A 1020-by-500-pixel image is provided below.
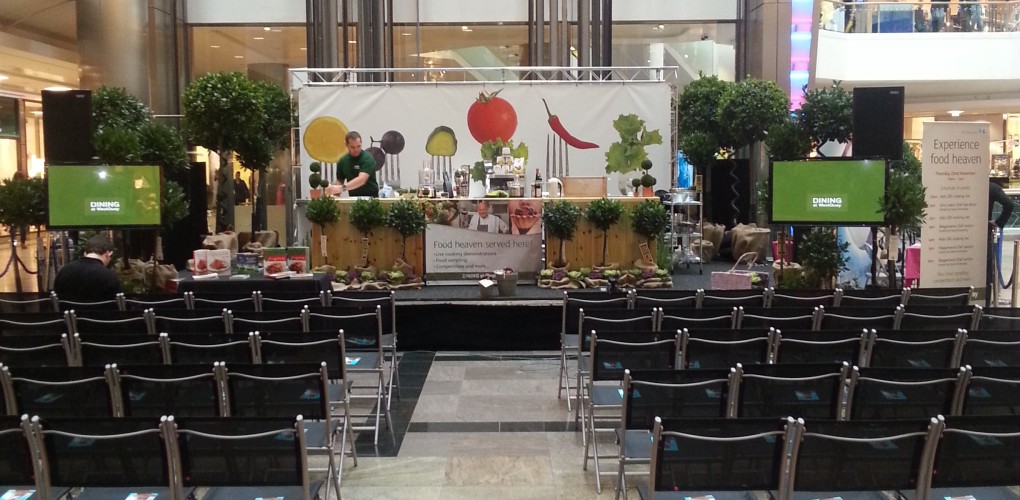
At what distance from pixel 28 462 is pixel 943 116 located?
922 inches

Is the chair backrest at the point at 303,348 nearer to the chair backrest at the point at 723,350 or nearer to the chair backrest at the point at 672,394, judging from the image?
the chair backrest at the point at 672,394

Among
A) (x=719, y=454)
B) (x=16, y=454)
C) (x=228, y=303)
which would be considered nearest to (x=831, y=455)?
(x=719, y=454)

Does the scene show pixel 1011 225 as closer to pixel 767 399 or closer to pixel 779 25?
pixel 779 25

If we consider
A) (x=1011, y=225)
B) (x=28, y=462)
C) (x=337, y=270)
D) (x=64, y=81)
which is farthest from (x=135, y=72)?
(x=1011, y=225)

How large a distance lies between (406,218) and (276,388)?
19.0 feet

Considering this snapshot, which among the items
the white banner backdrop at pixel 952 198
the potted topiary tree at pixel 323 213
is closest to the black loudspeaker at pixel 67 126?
the potted topiary tree at pixel 323 213

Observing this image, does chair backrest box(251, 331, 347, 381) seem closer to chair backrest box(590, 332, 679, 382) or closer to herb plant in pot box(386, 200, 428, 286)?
chair backrest box(590, 332, 679, 382)

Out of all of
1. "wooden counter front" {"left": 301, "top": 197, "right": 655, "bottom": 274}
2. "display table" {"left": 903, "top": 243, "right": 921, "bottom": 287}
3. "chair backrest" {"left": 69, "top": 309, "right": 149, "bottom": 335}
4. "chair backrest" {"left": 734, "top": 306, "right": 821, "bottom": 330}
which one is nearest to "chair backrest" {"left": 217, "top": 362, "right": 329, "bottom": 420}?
"chair backrest" {"left": 69, "top": 309, "right": 149, "bottom": 335}

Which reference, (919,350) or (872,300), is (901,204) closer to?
(872,300)

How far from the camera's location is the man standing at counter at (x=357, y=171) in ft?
35.9

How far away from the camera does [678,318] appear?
5.71 m

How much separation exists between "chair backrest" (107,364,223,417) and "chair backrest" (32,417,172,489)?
2.35 ft

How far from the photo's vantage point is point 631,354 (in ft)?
16.6

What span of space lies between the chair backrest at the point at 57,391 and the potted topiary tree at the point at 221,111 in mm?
8915
